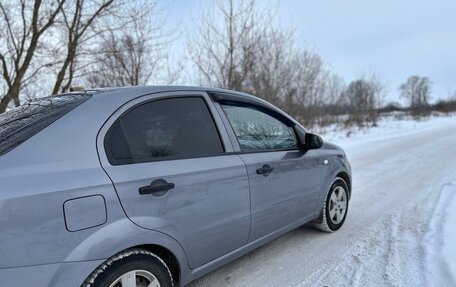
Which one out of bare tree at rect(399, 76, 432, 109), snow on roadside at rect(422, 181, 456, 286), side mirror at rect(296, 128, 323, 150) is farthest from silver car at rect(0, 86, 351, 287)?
bare tree at rect(399, 76, 432, 109)

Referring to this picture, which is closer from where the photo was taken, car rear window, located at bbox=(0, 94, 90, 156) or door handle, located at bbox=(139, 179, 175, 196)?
car rear window, located at bbox=(0, 94, 90, 156)

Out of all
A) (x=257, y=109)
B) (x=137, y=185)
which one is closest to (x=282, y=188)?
(x=257, y=109)

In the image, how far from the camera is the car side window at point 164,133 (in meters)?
2.11

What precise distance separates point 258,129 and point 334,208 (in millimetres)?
1735

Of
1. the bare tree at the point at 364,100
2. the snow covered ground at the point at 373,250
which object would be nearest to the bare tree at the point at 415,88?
the bare tree at the point at 364,100

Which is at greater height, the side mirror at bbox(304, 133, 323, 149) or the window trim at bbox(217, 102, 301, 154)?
the window trim at bbox(217, 102, 301, 154)

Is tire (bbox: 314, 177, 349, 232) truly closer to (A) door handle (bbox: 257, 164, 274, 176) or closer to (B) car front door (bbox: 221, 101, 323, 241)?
(B) car front door (bbox: 221, 101, 323, 241)

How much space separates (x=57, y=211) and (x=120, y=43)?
9.61 metres

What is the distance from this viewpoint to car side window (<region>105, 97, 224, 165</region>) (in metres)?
2.11

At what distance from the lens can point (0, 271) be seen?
1566 mm

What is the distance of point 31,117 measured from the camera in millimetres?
2125

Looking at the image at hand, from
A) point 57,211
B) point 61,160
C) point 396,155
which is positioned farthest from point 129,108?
point 396,155

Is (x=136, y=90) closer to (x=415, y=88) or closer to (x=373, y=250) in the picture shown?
(x=373, y=250)

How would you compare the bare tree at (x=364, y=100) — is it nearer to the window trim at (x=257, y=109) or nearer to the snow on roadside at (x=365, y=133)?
the snow on roadside at (x=365, y=133)
